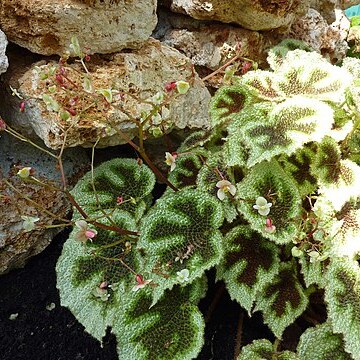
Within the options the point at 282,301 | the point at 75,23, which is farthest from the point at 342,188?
the point at 75,23

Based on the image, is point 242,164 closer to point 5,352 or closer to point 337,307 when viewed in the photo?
point 337,307

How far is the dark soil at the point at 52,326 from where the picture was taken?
3.85 ft

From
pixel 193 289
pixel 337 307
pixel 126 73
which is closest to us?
pixel 337 307

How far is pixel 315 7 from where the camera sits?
186 centimetres

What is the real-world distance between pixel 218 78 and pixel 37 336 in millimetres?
966

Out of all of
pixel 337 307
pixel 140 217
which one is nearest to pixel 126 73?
pixel 140 217

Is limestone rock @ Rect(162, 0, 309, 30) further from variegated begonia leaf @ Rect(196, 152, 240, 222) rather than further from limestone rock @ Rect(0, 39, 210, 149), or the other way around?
variegated begonia leaf @ Rect(196, 152, 240, 222)

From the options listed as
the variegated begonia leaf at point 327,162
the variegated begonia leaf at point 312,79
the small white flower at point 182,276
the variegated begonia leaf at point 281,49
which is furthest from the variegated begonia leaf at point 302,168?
the small white flower at point 182,276

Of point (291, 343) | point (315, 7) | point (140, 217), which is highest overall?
point (315, 7)

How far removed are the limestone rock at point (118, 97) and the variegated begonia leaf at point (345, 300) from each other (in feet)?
1.78

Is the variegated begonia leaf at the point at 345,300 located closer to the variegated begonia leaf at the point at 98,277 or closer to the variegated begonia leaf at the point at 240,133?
the variegated begonia leaf at the point at 240,133

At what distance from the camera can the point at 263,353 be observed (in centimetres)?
106

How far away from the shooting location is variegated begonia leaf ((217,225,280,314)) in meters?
1.06

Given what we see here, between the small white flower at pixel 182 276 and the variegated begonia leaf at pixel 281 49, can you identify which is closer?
the small white flower at pixel 182 276
